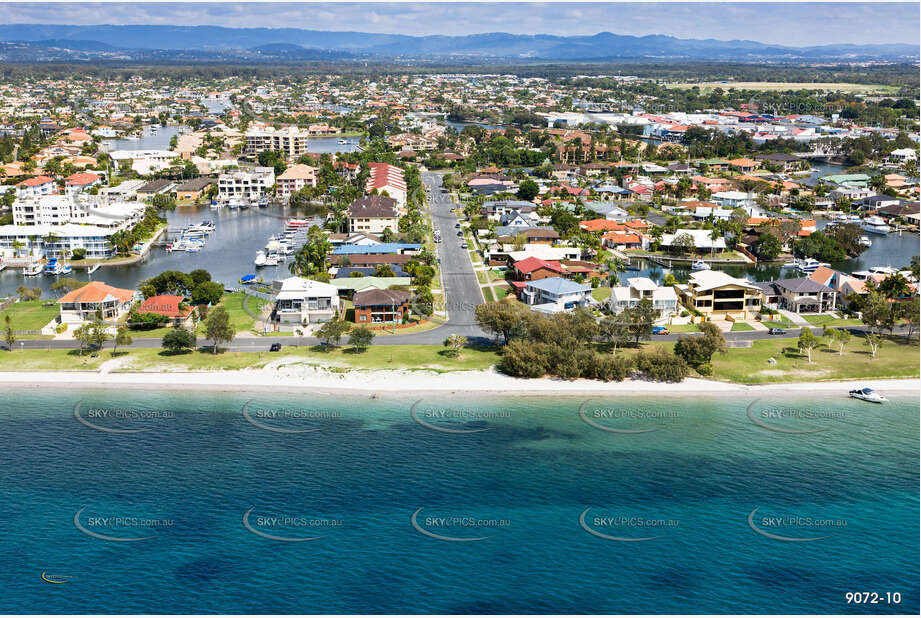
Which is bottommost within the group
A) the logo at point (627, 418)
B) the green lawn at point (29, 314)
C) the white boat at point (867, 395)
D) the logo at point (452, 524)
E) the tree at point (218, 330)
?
the logo at point (452, 524)

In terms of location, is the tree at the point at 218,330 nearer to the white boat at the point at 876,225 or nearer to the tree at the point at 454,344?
the tree at the point at 454,344

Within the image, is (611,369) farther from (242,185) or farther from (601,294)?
(242,185)

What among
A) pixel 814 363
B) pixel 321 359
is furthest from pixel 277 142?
pixel 814 363

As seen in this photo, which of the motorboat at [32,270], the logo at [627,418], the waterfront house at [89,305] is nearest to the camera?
the logo at [627,418]

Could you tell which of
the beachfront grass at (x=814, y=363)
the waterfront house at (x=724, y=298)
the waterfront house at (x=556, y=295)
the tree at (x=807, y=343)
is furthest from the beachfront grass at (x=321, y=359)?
the tree at (x=807, y=343)

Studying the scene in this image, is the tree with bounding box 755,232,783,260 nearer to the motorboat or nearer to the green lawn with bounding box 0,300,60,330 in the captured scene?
the green lawn with bounding box 0,300,60,330

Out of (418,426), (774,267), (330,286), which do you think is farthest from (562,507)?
(774,267)
